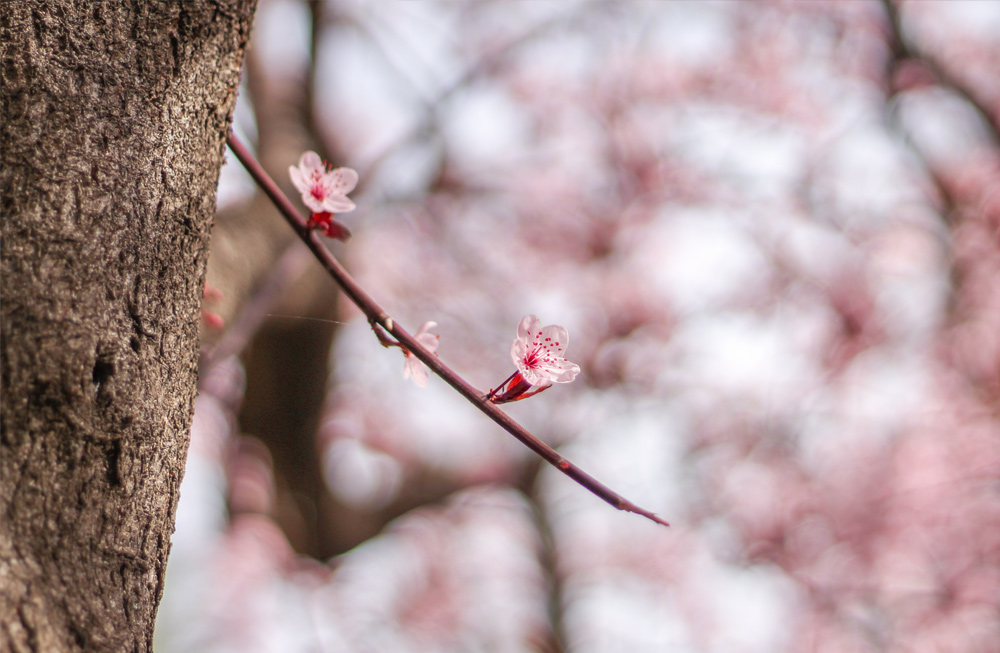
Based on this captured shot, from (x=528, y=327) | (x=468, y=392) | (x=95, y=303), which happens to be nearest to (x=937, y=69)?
(x=528, y=327)

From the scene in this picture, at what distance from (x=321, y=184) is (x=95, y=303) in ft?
1.17

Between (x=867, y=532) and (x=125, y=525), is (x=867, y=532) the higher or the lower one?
the higher one

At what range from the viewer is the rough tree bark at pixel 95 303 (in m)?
0.42

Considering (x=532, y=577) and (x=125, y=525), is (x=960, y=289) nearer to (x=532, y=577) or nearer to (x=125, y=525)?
(x=532, y=577)

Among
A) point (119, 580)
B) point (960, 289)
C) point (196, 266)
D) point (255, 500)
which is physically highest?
point (960, 289)

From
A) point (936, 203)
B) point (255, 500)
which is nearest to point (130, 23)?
point (255, 500)

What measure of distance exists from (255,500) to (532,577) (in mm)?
2211

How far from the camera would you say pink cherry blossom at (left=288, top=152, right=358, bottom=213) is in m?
0.73

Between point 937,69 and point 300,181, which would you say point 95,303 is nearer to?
point 300,181

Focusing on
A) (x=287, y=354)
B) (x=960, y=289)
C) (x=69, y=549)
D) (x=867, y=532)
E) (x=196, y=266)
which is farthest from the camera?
(x=867, y=532)

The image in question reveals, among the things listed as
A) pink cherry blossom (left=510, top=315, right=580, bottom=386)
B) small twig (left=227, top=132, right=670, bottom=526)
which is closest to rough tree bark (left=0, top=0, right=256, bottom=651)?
small twig (left=227, top=132, right=670, bottom=526)

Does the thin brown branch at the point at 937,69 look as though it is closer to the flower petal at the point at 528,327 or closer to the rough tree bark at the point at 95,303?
the flower petal at the point at 528,327

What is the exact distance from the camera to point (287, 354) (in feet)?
9.94

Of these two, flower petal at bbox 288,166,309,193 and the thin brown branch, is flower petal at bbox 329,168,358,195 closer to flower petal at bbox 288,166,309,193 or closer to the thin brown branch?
flower petal at bbox 288,166,309,193
